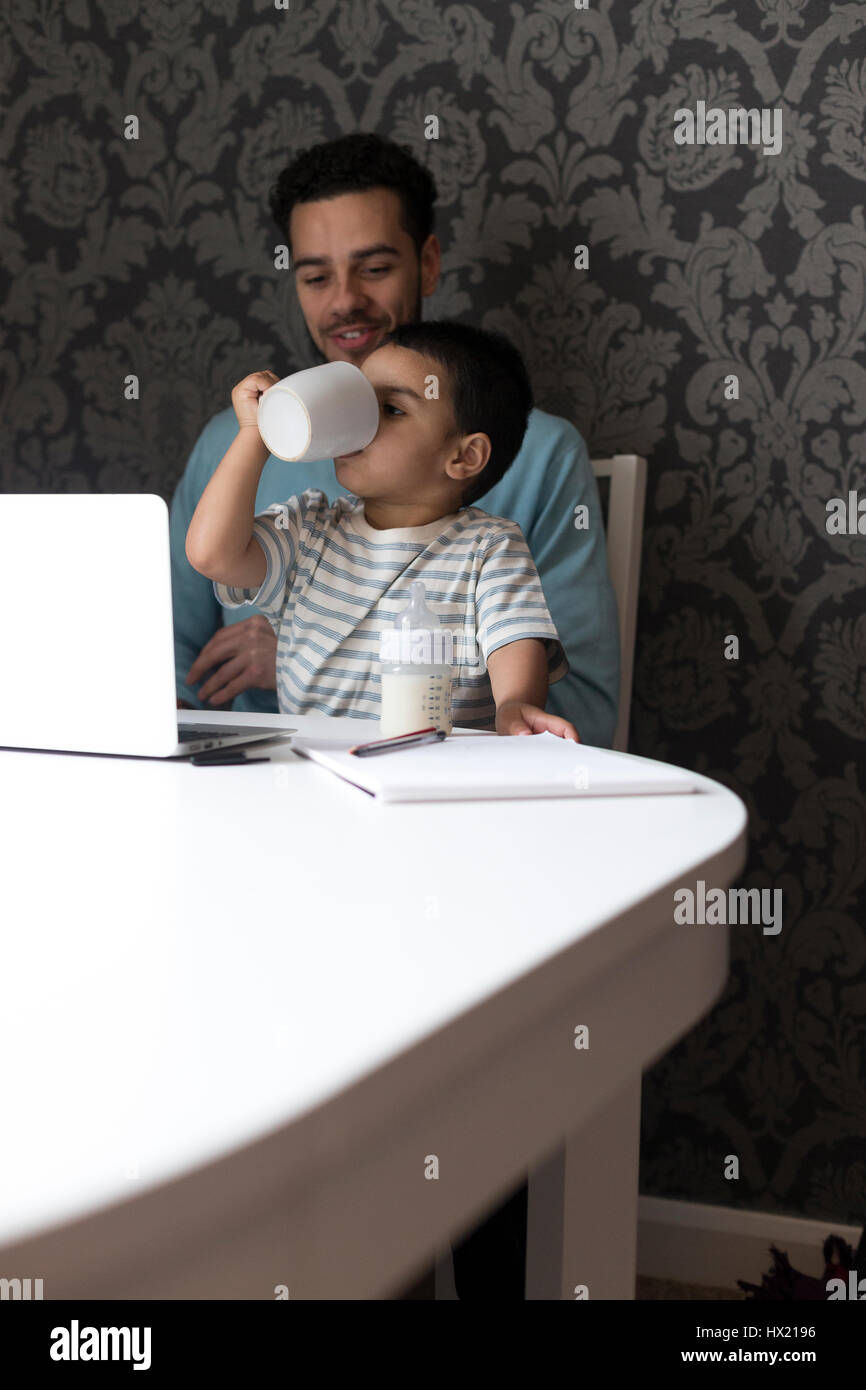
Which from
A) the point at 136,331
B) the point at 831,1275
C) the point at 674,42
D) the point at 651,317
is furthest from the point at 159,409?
the point at 831,1275

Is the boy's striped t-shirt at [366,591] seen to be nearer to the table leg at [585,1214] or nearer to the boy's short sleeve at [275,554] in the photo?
the boy's short sleeve at [275,554]

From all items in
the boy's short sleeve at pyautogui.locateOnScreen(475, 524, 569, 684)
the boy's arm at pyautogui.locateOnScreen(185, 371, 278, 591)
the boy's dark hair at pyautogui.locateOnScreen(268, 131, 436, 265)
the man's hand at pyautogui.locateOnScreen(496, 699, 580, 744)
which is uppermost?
the boy's dark hair at pyautogui.locateOnScreen(268, 131, 436, 265)

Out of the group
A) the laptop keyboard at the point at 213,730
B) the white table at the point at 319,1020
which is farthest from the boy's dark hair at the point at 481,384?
the white table at the point at 319,1020

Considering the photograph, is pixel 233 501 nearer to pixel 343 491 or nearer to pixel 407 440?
pixel 407 440

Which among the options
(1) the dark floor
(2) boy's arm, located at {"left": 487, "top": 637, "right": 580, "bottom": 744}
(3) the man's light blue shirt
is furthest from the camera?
(1) the dark floor

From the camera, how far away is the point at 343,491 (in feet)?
6.05

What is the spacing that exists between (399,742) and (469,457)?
61 cm

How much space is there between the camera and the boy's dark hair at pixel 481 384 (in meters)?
1.46

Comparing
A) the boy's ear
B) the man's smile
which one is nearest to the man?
the man's smile

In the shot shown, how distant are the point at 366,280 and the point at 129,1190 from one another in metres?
1.69

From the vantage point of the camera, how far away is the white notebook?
0.79 meters

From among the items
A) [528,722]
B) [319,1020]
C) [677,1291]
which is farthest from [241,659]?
[319,1020]

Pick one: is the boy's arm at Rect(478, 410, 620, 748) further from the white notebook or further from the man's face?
the white notebook

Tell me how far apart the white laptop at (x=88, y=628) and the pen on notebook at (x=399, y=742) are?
5.0 inches
